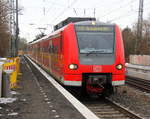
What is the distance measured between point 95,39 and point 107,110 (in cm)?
274

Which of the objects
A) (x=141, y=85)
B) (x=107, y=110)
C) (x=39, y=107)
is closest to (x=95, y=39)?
(x=107, y=110)

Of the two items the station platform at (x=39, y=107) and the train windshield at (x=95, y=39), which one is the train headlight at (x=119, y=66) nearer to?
the train windshield at (x=95, y=39)

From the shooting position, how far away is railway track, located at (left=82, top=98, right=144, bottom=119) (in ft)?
27.0

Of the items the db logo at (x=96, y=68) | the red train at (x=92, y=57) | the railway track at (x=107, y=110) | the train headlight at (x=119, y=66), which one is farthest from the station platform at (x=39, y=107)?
the train headlight at (x=119, y=66)

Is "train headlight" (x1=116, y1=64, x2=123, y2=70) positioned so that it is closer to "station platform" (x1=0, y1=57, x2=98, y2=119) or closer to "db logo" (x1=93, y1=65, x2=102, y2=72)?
"db logo" (x1=93, y1=65, x2=102, y2=72)

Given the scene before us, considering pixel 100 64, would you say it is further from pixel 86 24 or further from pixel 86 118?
pixel 86 118

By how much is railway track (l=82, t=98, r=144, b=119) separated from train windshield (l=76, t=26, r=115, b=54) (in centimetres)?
187

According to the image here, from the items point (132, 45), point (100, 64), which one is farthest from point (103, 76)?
point (132, 45)

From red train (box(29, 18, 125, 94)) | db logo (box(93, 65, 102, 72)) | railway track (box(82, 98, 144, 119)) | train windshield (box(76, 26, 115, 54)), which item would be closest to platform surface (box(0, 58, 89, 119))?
railway track (box(82, 98, 144, 119))

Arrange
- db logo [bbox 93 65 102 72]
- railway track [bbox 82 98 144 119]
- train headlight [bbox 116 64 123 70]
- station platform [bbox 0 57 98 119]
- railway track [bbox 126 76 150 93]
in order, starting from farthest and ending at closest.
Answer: railway track [bbox 126 76 150 93], train headlight [bbox 116 64 123 70], db logo [bbox 93 65 102 72], railway track [bbox 82 98 144 119], station platform [bbox 0 57 98 119]

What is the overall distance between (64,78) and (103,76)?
1.38 metres

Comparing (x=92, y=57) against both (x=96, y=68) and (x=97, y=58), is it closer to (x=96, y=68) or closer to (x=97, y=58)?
(x=97, y=58)

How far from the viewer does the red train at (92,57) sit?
10125 mm

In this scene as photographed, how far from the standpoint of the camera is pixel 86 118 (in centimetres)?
609
